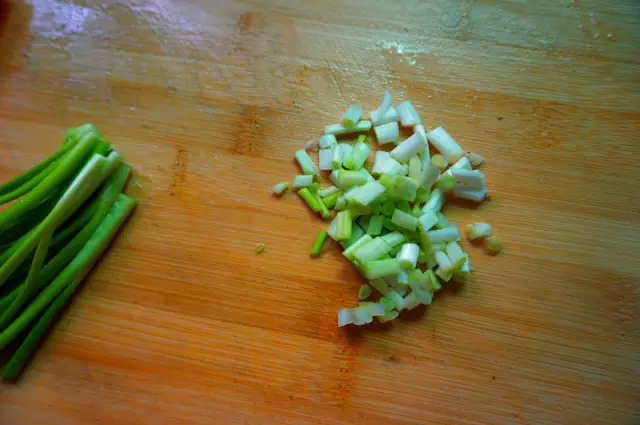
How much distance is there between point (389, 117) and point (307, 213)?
40cm

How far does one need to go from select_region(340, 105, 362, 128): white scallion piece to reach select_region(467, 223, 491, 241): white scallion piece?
48 centimetres

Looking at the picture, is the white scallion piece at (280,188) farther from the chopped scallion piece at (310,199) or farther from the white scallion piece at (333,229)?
the white scallion piece at (333,229)

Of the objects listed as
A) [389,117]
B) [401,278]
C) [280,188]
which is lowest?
[401,278]

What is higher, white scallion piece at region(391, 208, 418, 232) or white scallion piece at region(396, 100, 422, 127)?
white scallion piece at region(396, 100, 422, 127)

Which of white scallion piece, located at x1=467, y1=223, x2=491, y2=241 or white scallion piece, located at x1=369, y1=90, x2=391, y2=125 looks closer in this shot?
white scallion piece, located at x1=467, y1=223, x2=491, y2=241

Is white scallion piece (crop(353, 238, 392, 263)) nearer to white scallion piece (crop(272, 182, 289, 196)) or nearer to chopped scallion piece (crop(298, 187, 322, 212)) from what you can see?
chopped scallion piece (crop(298, 187, 322, 212))

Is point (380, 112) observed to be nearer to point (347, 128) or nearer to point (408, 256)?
point (347, 128)

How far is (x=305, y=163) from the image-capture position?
1.37 m

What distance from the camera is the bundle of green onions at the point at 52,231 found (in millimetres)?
1219

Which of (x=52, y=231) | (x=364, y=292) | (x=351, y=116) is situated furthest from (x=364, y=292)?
(x=52, y=231)

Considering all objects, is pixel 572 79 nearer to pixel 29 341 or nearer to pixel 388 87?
pixel 388 87

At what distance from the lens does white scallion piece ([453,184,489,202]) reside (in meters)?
1.33

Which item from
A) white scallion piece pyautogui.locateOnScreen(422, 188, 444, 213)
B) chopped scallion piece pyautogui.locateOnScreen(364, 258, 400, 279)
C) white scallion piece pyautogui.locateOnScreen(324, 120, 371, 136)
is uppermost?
white scallion piece pyautogui.locateOnScreen(324, 120, 371, 136)

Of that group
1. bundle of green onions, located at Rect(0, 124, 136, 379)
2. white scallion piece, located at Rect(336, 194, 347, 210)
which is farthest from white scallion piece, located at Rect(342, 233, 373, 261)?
bundle of green onions, located at Rect(0, 124, 136, 379)
